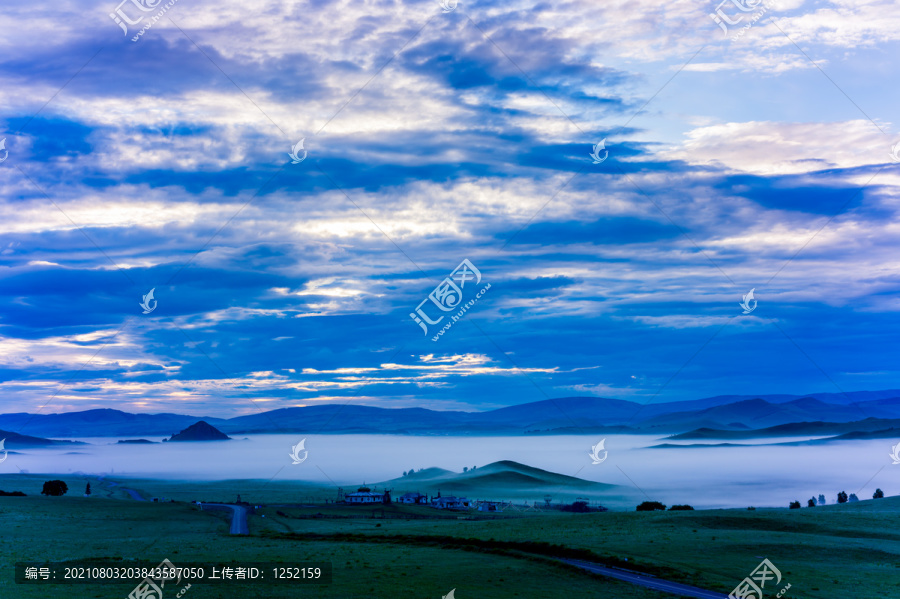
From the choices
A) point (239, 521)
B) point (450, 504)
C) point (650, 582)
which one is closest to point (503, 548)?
point (650, 582)

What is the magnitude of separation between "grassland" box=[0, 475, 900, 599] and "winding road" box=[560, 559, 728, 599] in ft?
4.93

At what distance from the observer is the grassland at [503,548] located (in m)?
50.1

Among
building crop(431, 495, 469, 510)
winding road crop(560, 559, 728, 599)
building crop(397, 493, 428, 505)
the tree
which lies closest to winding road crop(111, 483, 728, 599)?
winding road crop(560, 559, 728, 599)

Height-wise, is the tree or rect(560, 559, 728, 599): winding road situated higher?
the tree

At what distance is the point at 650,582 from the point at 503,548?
2022cm

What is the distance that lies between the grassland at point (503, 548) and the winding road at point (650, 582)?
1501 millimetres

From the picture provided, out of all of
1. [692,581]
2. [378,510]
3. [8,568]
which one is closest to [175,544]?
[8,568]

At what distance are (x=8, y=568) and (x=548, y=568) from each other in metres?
43.2

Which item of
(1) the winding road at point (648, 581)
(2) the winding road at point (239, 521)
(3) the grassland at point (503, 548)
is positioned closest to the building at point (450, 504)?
(2) the winding road at point (239, 521)

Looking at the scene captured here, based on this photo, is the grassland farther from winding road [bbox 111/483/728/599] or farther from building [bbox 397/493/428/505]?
building [bbox 397/493/428/505]

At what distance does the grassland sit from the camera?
50.1 metres

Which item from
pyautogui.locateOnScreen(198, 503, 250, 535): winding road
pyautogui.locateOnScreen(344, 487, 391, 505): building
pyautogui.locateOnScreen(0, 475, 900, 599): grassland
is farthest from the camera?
pyautogui.locateOnScreen(344, 487, 391, 505): building

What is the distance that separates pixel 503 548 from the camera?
70.1m

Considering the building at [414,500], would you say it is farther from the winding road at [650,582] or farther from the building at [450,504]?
the winding road at [650,582]
